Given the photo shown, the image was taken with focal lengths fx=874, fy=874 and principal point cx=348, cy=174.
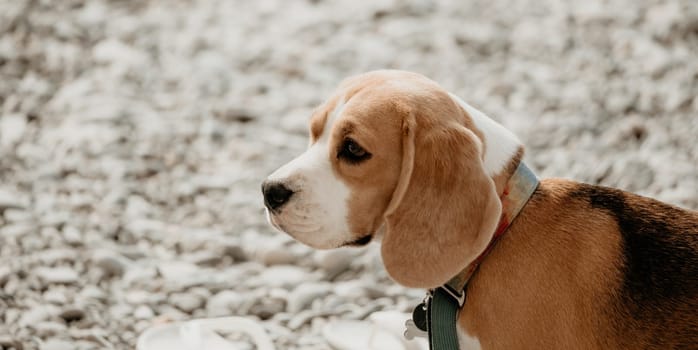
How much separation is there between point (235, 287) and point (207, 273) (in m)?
0.21

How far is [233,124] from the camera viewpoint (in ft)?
21.6

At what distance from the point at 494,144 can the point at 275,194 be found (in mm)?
853

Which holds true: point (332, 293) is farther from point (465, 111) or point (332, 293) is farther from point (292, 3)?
point (292, 3)

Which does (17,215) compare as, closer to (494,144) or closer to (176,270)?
(176,270)

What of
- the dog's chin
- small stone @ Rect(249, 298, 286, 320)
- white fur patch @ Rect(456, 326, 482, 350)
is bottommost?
small stone @ Rect(249, 298, 286, 320)

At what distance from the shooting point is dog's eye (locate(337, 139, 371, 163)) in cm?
327

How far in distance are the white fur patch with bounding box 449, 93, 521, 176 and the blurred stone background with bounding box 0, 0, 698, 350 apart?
5.05 feet

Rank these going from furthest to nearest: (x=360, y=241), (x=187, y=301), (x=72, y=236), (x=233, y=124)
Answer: (x=233, y=124) → (x=72, y=236) → (x=187, y=301) → (x=360, y=241)

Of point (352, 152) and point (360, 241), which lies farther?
point (360, 241)

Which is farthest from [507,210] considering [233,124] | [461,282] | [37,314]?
[233,124]

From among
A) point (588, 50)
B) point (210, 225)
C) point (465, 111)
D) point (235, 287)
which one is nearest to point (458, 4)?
point (588, 50)

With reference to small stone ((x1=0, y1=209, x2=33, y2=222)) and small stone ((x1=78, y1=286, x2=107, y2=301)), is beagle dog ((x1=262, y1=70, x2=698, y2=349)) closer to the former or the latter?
small stone ((x1=78, y1=286, x2=107, y2=301))

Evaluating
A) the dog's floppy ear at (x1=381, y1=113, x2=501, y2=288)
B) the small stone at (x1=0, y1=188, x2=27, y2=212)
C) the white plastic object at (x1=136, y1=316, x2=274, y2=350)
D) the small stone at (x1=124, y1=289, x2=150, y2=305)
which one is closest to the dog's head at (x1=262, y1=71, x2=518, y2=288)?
the dog's floppy ear at (x1=381, y1=113, x2=501, y2=288)

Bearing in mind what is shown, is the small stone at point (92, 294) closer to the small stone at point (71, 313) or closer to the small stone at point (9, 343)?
the small stone at point (71, 313)
